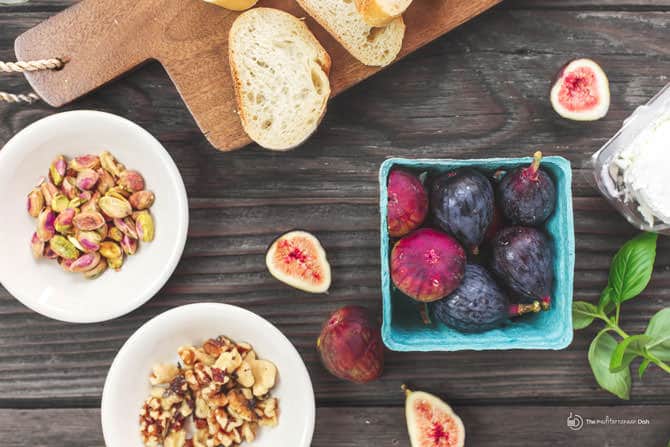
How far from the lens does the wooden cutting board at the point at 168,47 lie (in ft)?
3.84

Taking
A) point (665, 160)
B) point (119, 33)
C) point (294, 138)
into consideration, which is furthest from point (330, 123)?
point (665, 160)

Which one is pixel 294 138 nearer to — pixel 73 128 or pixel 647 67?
pixel 73 128

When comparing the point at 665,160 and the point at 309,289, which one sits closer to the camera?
the point at 665,160

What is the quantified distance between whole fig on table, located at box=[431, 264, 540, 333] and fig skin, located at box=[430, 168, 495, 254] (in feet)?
0.16

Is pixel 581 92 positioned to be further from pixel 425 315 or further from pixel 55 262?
pixel 55 262

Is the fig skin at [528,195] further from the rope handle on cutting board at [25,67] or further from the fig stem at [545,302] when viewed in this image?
the rope handle on cutting board at [25,67]

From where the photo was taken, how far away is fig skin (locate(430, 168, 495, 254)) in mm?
962

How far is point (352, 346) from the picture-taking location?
1.11 meters

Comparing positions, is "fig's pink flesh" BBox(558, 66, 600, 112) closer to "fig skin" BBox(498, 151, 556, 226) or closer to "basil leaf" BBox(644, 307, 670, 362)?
"fig skin" BBox(498, 151, 556, 226)

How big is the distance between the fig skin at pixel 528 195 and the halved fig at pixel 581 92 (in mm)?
251

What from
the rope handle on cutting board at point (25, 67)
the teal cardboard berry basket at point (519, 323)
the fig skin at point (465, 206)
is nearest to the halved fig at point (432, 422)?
the teal cardboard berry basket at point (519, 323)

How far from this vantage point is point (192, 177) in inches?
48.7

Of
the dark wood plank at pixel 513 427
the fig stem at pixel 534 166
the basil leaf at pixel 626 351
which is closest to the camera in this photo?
the fig stem at pixel 534 166

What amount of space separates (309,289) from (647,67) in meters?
0.75
